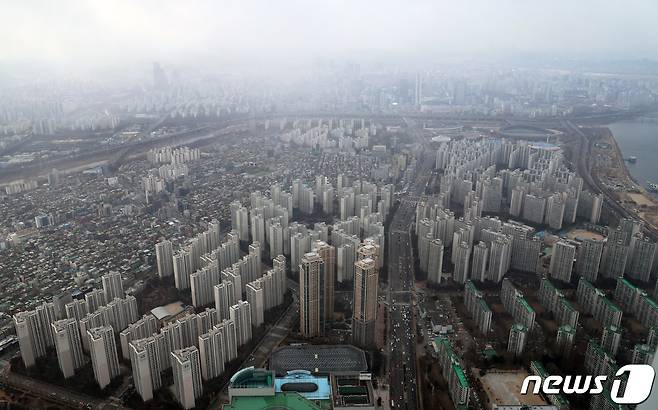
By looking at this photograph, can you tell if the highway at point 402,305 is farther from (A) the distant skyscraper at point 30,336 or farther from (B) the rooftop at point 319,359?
(A) the distant skyscraper at point 30,336

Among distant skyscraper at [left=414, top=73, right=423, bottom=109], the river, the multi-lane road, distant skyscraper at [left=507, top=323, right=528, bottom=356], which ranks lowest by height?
the multi-lane road

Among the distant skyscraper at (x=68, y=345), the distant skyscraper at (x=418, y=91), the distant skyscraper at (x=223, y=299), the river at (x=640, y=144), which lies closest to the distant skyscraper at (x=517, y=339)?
the distant skyscraper at (x=223, y=299)

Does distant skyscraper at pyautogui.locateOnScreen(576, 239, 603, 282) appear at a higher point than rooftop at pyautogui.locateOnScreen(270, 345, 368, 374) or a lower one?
higher

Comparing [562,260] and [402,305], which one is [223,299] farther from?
[562,260]

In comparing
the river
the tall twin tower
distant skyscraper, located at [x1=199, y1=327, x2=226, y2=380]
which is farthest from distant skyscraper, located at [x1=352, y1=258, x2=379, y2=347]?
the river

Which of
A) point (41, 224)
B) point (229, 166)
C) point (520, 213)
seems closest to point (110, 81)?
point (229, 166)

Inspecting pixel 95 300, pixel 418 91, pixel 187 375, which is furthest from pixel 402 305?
pixel 418 91

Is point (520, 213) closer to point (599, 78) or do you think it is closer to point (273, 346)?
point (273, 346)

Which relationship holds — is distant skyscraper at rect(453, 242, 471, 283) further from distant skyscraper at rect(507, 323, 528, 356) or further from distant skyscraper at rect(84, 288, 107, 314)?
distant skyscraper at rect(84, 288, 107, 314)
